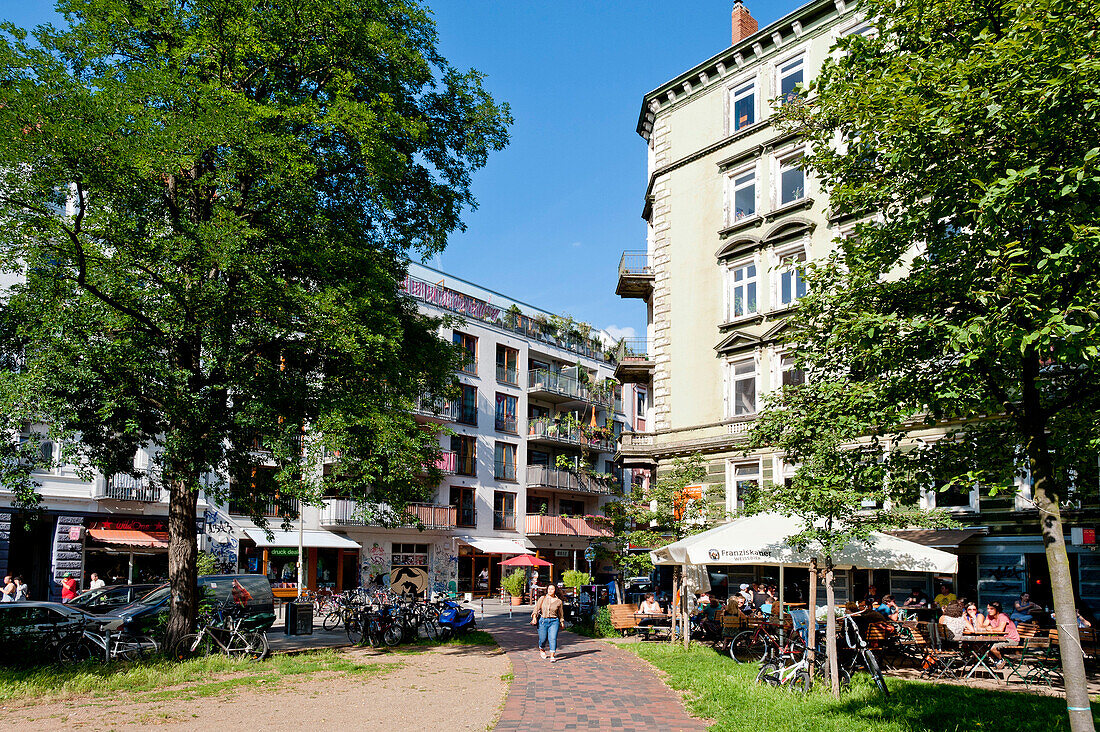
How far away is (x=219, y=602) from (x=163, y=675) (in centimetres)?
765

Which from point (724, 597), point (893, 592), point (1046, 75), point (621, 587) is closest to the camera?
point (1046, 75)

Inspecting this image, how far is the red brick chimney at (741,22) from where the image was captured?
30.3m

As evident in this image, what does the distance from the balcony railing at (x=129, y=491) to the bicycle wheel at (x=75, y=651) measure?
16.4 metres

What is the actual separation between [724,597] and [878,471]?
62.6 ft

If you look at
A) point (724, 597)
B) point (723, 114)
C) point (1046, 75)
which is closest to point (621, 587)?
point (724, 597)

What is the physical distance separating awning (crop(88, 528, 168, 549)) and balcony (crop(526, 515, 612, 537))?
2123 centimetres

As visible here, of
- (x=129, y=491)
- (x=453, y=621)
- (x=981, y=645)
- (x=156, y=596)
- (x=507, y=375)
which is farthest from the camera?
(x=507, y=375)

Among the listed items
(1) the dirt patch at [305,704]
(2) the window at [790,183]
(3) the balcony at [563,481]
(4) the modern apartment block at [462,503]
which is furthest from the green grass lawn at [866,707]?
(3) the balcony at [563,481]

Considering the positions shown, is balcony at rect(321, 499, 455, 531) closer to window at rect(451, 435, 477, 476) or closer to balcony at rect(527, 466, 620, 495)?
window at rect(451, 435, 477, 476)

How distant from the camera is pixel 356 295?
1596 centimetres

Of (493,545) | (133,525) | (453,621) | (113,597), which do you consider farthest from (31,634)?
(493,545)

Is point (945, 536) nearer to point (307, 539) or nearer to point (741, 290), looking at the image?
point (741, 290)

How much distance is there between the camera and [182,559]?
16.3m

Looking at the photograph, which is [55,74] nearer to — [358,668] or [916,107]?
[358,668]
